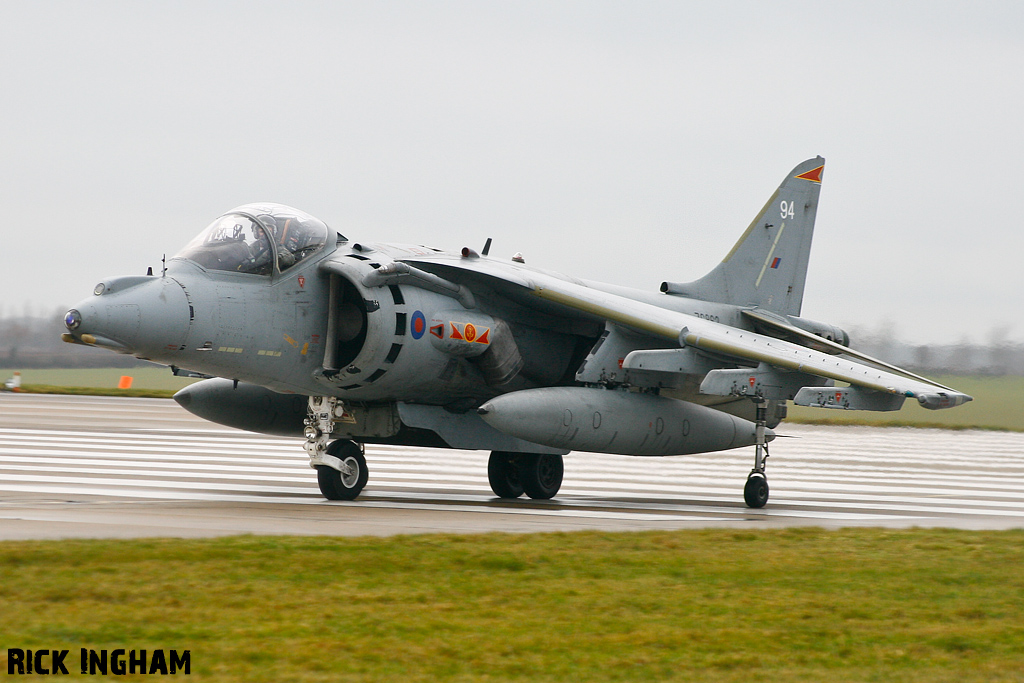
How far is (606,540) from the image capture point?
8.21 m

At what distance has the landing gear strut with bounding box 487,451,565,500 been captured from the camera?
1287 cm

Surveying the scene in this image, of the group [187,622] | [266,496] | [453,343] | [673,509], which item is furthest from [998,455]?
[187,622]

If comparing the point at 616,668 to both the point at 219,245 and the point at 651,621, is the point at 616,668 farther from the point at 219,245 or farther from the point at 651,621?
the point at 219,245

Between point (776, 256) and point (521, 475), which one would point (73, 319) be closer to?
point (521, 475)

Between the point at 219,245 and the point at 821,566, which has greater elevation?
the point at 219,245

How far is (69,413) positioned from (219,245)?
15.6 m

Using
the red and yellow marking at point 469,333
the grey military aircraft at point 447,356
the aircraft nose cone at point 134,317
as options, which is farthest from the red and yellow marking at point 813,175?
the aircraft nose cone at point 134,317

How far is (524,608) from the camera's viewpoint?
5.78 m

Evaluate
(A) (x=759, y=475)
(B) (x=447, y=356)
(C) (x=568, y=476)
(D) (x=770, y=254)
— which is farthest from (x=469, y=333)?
(D) (x=770, y=254)

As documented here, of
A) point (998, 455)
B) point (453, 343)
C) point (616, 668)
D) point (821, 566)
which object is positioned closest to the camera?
point (616, 668)

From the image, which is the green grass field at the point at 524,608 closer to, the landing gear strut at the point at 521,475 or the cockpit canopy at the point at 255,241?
the cockpit canopy at the point at 255,241

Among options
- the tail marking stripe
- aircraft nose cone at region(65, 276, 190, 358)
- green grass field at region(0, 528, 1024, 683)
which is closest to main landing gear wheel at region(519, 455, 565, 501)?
the tail marking stripe

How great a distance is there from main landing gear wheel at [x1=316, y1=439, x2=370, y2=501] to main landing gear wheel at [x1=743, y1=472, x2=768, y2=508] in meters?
4.12

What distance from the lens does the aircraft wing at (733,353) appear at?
460 inches
